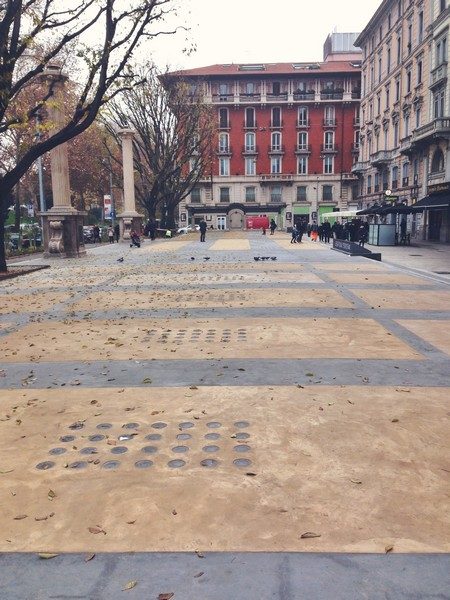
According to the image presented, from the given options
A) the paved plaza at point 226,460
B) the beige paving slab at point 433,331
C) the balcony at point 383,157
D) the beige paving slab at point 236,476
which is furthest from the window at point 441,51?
the beige paving slab at point 236,476

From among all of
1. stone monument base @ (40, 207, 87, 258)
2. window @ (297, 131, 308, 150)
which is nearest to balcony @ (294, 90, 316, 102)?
window @ (297, 131, 308, 150)

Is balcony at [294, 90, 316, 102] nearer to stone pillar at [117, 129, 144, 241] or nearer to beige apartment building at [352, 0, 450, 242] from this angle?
beige apartment building at [352, 0, 450, 242]

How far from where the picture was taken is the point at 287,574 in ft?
8.46

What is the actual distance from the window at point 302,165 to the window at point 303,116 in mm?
4252

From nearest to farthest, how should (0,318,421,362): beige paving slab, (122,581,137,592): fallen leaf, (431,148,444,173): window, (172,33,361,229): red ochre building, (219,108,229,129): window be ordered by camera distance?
(122,581,137,592): fallen leaf, (0,318,421,362): beige paving slab, (431,148,444,173): window, (172,33,361,229): red ochre building, (219,108,229,129): window

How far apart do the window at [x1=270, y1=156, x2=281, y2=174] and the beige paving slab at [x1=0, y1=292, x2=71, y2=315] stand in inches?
2372

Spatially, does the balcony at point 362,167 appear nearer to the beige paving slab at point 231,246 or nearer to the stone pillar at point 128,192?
the beige paving slab at point 231,246

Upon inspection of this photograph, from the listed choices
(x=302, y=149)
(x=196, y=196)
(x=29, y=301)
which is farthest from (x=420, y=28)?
(x=196, y=196)

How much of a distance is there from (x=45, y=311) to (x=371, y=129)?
4553 cm

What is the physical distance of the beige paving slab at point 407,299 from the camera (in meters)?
10.2

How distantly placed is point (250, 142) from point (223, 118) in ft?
15.5

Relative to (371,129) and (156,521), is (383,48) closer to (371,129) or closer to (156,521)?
(371,129)

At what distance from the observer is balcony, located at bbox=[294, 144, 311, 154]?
68625mm

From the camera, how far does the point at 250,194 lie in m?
70.1
